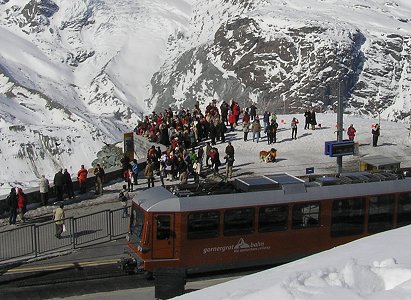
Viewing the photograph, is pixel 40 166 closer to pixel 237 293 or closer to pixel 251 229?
pixel 251 229

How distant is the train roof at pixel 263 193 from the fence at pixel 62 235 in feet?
13.5

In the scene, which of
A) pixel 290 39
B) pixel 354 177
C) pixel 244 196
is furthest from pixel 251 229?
pixel 290 39

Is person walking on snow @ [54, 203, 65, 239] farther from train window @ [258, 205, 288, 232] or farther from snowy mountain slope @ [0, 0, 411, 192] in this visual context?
snowy mountain slope @ [0, 0, 411, 192]

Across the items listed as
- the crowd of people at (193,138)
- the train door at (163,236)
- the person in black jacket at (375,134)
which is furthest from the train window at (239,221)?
the person in black jacket at (375,134)

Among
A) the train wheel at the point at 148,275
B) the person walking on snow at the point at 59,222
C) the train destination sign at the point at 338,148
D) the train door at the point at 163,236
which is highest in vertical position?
the train destination sign at the point at 338,148

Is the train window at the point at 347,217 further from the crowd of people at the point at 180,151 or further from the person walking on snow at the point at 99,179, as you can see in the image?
the person walking on snow at the point at 99,179

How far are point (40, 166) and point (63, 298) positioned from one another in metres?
120

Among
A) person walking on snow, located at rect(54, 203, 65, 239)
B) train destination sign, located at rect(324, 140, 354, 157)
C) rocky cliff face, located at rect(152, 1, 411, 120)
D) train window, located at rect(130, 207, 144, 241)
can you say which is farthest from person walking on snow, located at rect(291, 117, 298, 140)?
rocky cliff face, located at rect(152, 1, 411, 120)

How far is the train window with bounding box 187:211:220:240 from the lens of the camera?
66.9 feet

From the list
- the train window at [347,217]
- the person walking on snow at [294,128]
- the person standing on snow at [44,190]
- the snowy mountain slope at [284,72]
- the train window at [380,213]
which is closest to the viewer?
the train window at [347,217]

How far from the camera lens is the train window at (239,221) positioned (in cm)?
2069

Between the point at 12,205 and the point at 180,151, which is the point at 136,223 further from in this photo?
the point at 180,151

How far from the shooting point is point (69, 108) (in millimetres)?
187125

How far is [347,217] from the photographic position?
868 inches
